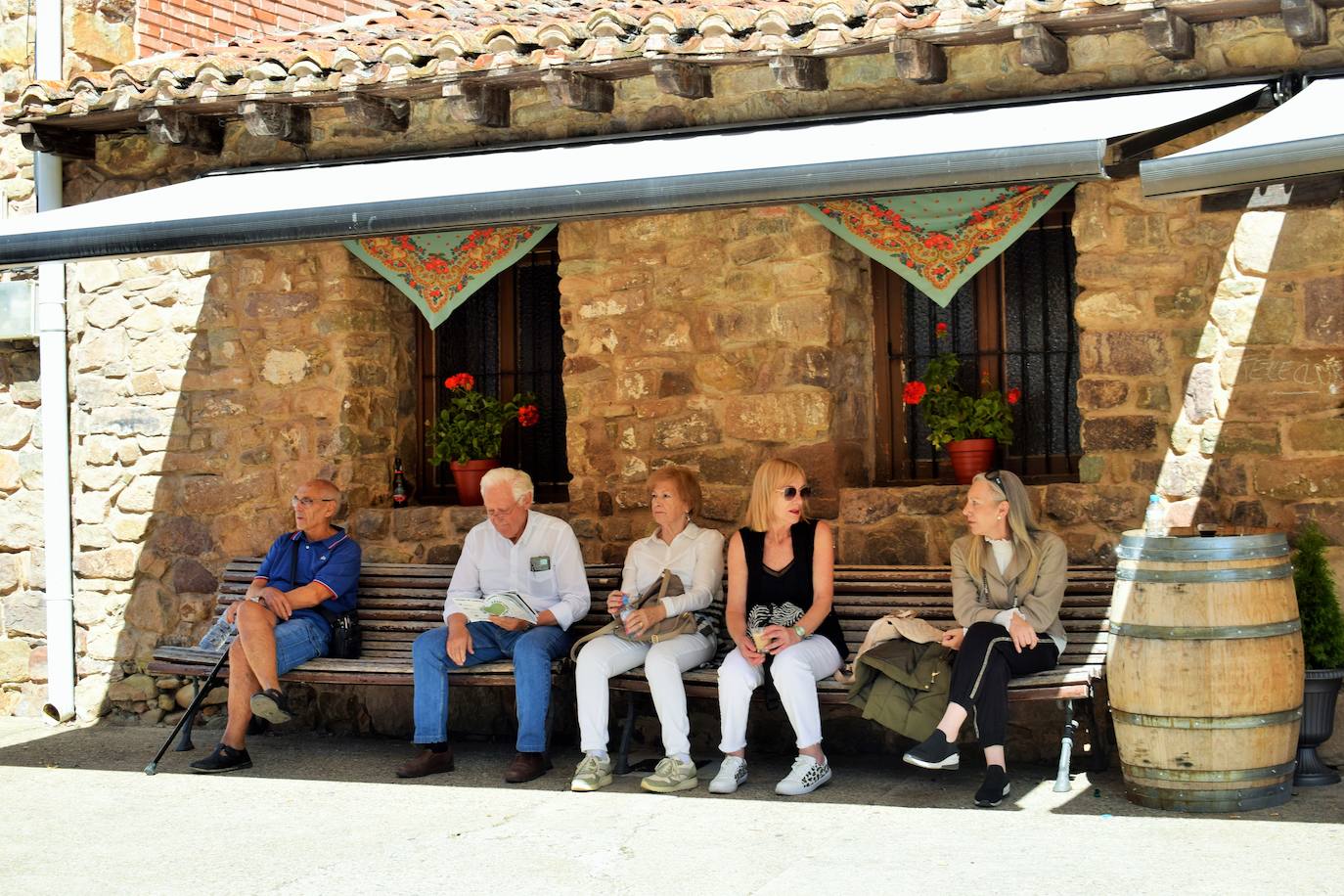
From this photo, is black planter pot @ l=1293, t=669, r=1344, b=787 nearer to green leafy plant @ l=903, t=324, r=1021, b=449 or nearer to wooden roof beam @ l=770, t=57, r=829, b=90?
green leafy plant @ l=903, t=324, r=1021, b=449

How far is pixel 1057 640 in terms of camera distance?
566 cm

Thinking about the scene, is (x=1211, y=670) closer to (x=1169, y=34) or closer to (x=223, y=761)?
(x=1169, y=34)

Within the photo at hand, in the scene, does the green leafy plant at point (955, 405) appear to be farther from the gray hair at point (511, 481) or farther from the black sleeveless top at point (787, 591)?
the gray hair at point (511, 481)

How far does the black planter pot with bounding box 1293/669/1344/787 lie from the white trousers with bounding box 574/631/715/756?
205cm

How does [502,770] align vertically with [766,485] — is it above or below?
below

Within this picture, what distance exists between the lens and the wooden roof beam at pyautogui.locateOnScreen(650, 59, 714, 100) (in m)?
6.26

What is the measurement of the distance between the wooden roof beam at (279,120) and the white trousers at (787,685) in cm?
308

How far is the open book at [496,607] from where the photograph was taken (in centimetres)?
629

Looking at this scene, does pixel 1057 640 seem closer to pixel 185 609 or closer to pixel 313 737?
pixel 313 737

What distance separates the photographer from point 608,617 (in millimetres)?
6590

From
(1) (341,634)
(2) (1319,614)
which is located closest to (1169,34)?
(2) (1319,614)

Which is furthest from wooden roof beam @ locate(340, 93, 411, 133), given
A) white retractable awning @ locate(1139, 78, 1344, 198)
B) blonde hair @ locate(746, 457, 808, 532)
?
white retractable awning @ locate(1139, 78, 1344, 198)

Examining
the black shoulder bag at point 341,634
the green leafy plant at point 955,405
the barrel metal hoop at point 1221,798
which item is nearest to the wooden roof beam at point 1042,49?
the green leafy plant at point 955,405

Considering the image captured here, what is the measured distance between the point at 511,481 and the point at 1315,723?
3.02m
